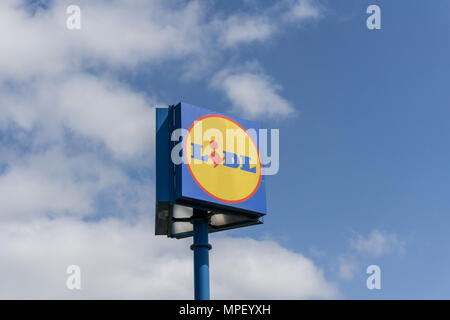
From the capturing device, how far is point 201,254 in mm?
26344

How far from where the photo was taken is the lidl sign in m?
25.3

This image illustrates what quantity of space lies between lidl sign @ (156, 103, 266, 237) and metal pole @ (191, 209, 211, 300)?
543 mm

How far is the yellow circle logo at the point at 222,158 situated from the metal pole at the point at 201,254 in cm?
162

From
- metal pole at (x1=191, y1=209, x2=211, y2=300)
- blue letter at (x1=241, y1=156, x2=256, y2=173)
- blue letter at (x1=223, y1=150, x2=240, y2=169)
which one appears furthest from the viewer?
blue letter at (x1=241, y1=156, x2=256, y2=173)

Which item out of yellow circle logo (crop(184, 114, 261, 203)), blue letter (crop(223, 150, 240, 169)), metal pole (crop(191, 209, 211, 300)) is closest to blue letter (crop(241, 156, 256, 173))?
yellow circle logo (crop(184, 114, 261, 203))

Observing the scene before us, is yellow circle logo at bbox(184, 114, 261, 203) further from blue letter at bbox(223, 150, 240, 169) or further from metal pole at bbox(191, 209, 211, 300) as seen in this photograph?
metal pole at bbox(191, 209, 211, 300)

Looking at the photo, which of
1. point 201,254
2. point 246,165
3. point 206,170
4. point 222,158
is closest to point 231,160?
point 222,158

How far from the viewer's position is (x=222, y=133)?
2712 cm

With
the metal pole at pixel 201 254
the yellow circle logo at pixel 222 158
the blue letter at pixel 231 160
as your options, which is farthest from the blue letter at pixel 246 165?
the metal pole at pixel 201 254

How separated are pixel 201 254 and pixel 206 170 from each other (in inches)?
144

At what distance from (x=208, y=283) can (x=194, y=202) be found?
3522 millimetres

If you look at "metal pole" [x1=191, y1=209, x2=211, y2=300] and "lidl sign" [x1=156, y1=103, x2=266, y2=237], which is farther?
"metal pole" [x1=191, y1=209, x2=211, y2=300]
